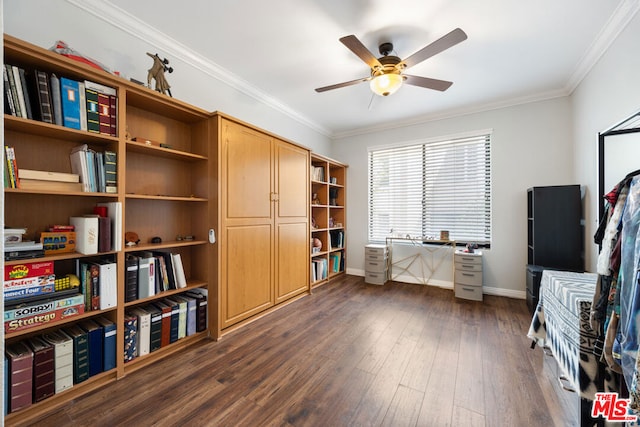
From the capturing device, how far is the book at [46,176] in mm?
1424

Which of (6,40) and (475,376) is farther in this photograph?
(475,376)

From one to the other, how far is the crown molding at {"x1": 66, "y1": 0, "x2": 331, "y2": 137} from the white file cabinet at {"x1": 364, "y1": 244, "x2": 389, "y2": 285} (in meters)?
2.70

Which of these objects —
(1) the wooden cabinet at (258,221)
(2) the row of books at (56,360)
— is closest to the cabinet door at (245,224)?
(1) the wooden cabinet at (258,221)

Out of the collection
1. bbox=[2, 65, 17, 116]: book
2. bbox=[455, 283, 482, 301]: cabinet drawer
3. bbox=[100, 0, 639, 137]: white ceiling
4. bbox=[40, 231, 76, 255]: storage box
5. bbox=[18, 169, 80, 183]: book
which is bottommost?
bbox=[455, 283, 482, 301]: cabinet drawer

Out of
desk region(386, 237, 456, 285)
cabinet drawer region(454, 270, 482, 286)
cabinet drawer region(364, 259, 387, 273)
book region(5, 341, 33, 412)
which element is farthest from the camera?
cabinet drawer region(364, 259, 387, 273)

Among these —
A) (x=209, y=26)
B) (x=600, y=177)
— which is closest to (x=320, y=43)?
(x=209, y=26)

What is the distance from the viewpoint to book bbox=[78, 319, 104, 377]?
64.5 inches

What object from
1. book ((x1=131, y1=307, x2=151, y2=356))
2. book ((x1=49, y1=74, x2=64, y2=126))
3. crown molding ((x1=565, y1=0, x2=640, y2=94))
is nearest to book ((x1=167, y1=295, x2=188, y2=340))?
book ((x1=131, y1=307, x2=151, y2=356))

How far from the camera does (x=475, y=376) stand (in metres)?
1.80

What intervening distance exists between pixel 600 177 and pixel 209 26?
315 cm

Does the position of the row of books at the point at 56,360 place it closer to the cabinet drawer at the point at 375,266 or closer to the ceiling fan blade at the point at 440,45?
the ceiling fan blade at the point at 440,45

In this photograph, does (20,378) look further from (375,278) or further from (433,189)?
(433,189)

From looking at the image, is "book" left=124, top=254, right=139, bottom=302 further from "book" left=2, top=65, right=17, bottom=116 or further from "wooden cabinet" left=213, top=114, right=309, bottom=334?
"book" left=2, top=65, right=17, bottom=116

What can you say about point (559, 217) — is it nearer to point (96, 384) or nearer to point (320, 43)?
point (320, 43)
